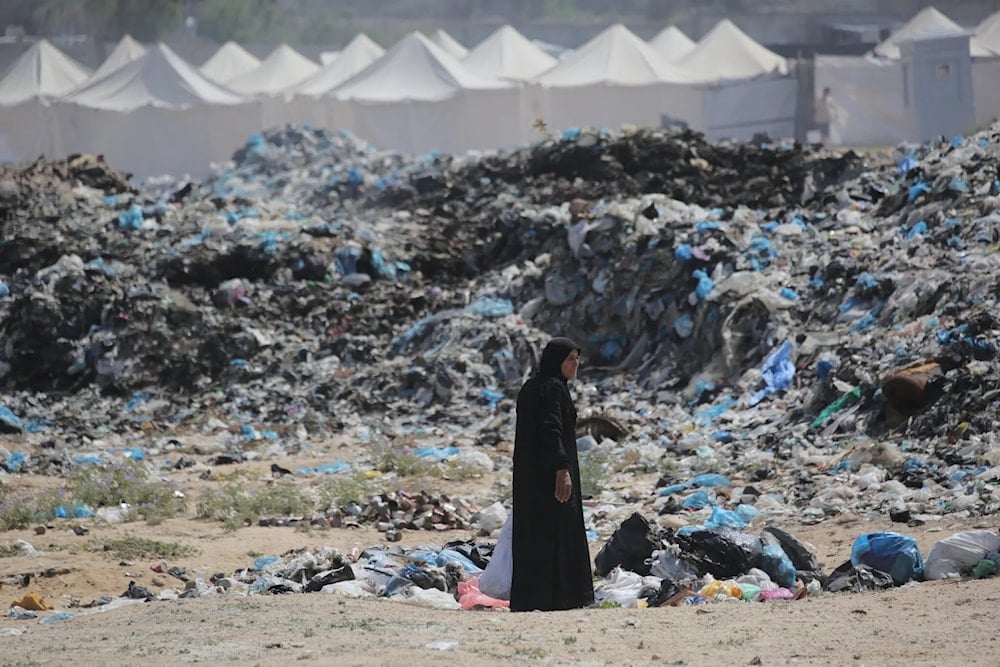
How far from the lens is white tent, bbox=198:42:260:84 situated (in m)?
38.3

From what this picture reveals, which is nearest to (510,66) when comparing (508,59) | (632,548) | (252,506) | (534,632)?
(508,59)

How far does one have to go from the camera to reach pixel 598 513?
7574 mm

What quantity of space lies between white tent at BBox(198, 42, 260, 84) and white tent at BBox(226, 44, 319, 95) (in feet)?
5.71

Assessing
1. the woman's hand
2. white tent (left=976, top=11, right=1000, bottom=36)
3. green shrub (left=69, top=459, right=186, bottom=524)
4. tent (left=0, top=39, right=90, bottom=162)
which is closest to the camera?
the woman's hand

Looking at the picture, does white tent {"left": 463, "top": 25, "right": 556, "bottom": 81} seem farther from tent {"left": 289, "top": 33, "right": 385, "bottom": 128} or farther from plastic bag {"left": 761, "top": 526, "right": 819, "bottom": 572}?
plastic bag {"left": 761, "top": 526, "right": 819, "bottom": 572}

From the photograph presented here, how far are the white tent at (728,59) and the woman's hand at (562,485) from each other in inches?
1066

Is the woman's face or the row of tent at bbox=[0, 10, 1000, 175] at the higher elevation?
the row of tent at bbox=[0, 10, 1000, 175]

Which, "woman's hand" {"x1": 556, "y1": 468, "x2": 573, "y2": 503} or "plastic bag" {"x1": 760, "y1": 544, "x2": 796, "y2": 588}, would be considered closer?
"woman's hand" {"x1": 556, "y1": 468, "x2": 573, "y2": 503}

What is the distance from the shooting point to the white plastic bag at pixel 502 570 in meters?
5.53

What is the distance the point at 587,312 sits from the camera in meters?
11.8

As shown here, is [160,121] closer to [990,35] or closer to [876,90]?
[876,90]

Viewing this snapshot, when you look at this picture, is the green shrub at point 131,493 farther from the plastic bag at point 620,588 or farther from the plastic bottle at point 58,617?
the plastic bag at point 620,588

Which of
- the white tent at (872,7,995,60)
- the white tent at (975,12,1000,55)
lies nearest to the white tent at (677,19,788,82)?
the white tent at (872,7,995,60)

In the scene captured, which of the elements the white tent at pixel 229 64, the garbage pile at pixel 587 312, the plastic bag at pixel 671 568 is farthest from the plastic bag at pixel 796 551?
the white tent at pixel 229 64
